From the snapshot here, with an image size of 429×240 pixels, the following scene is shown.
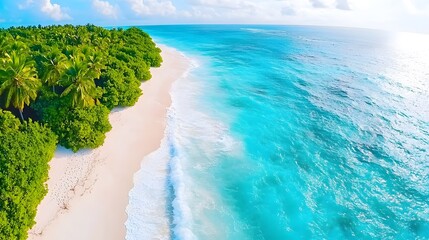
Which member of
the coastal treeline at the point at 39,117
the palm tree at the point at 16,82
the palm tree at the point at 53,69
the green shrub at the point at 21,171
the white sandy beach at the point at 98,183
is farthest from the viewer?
the palm tree at the point at 53,69

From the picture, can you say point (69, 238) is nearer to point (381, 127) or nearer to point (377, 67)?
point (381, 127)

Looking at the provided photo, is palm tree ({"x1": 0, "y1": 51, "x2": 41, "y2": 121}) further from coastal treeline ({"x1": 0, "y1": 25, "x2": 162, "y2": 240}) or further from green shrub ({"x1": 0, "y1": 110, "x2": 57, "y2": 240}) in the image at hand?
green shrub ({"x1": 0, "y1": 110, "x2": 57, "y2": 240})

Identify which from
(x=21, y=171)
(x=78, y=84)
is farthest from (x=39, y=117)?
(x=21, y=171)

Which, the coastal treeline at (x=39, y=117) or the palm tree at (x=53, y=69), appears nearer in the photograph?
the coastal treeline at (x=39, y=117)

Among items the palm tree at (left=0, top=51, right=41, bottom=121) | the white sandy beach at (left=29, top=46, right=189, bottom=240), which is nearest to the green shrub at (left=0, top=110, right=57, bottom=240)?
the white sandy beach at (left=29, top=46, right=189, bottom=240)

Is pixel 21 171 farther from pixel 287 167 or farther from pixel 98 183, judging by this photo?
pixel 287 167

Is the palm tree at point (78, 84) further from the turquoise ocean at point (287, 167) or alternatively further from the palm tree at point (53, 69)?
the turquoise ocean at point (287, 167)

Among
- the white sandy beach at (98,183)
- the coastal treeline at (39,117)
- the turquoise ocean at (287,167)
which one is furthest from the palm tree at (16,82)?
the turquoise ocean at (287,167)
